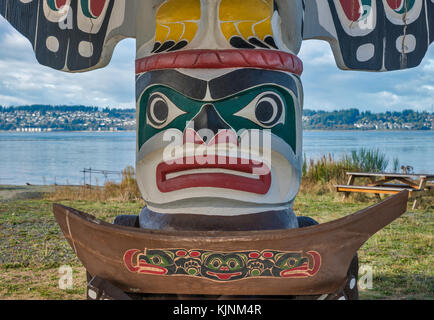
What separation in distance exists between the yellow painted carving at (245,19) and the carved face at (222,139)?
213 mm

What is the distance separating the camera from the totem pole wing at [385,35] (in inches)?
112

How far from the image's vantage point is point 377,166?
9.70 m

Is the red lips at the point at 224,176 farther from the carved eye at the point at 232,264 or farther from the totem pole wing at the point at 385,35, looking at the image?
the totem pole wing at the point at 385,35

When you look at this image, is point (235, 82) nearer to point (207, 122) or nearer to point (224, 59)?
point (224, 59)

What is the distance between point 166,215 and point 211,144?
44 cm

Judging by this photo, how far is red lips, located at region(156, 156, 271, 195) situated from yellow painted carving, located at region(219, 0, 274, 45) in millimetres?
648

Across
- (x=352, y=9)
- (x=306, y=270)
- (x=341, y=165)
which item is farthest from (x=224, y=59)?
(x=341, y=165)

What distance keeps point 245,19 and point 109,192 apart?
6690 mm

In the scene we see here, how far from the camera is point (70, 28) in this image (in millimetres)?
3020

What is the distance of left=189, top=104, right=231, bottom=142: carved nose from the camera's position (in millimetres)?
2119

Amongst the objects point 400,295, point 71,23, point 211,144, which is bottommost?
point 400,295

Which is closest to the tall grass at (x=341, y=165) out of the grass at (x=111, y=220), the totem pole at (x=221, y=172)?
the grass at (x=111, y=220)
